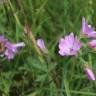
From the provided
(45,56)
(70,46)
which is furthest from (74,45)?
(45,56)

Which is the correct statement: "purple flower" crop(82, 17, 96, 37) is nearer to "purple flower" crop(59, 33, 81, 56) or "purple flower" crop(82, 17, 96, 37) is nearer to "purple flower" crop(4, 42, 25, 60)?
"purple flower" crop(59, 33, 81, 56)

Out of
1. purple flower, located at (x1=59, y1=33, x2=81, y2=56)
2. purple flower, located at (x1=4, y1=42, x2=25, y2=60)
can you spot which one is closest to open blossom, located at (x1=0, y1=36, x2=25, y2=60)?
purple flower, located at (x1=4, y1=42, x2=25, y2=60)

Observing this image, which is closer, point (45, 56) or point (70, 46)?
point (70, 46)

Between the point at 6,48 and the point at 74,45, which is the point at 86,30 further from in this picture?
the point at 6,48

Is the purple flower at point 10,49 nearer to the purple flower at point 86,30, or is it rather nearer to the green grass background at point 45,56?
the green grass background at point 45,56

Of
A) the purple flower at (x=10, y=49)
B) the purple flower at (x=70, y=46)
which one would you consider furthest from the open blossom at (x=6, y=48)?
the purple flower at (x=70, y=46)
